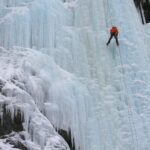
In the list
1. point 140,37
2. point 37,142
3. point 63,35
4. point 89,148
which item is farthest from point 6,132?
point 140,37

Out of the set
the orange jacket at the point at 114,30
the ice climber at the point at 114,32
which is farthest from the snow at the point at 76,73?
the orange jacket at the point at 114,30

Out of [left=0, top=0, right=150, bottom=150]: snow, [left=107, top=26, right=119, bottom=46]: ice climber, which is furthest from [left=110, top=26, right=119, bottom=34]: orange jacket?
[left=0, top=0, right=150, bottom=150]: snow

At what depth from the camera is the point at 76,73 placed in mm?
11359

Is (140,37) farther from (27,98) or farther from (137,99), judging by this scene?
(27,98)

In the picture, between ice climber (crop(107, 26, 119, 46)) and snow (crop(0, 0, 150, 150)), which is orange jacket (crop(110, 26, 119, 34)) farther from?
snow (crop(0, 0, 150, 150))

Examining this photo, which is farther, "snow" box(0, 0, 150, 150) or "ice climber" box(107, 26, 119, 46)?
"ice climber" box(107, 26, 119, 46)

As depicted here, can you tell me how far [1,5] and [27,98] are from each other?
3565 millimetres

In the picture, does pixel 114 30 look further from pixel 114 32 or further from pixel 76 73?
pixel 76 73

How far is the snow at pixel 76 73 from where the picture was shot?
984 cm

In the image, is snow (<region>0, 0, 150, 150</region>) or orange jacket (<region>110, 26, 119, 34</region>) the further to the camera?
orange jacket (<region>110, 26, 119, 34</region>)

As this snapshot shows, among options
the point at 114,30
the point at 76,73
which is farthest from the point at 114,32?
the point at 76,73

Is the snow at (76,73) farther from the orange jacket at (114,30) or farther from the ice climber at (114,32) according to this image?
the orange jacket at (114,30)

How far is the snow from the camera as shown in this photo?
9.84m

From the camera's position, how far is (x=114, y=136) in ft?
34.5
